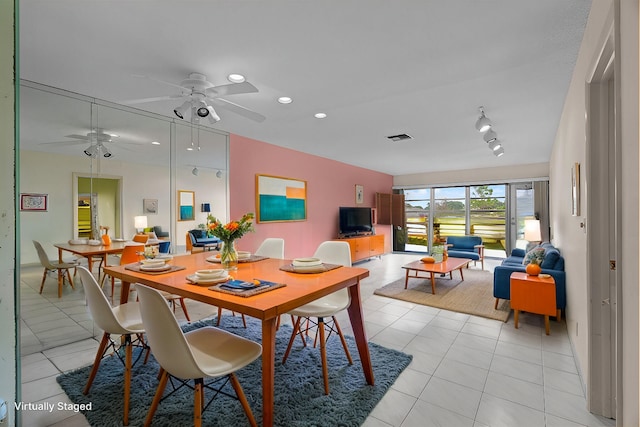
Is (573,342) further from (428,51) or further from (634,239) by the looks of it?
(428,51)

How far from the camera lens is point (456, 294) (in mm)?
4262

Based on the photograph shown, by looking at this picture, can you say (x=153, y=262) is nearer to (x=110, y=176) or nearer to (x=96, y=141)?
(x=110, y=176)

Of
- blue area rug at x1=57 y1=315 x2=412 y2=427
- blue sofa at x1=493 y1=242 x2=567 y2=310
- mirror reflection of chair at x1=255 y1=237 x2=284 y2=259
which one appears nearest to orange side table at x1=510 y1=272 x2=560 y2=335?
blue sofa at x1=493 y1=242 x2=567 y2=310

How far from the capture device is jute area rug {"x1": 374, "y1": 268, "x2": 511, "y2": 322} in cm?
361

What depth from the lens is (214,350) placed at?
160cm

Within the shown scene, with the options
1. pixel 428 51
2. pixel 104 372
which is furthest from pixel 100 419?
pixel 428 51

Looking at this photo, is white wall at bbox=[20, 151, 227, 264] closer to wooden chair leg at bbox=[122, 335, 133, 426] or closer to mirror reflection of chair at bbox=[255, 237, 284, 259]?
mirror reflection of chair at bbox=[255, 237, 284, 259]

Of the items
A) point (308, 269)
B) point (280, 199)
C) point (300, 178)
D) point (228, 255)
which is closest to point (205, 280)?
point (228, 255)

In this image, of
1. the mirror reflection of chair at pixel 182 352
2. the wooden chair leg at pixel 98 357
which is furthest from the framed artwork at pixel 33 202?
the mirror reflection of chair at pixel 182 352

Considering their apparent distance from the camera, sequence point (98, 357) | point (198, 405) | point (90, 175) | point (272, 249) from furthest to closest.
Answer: point (272, 249) → point (90, 175) → point (98, 357) → point (198, 405)

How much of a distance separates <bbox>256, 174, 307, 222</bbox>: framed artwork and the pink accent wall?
9cm

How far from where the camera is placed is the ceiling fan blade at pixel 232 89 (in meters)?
2.18

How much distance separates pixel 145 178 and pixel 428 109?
129 inches

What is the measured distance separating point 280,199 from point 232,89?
2948mm
